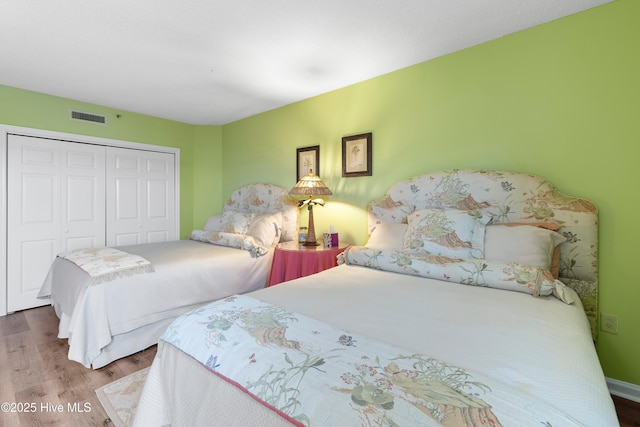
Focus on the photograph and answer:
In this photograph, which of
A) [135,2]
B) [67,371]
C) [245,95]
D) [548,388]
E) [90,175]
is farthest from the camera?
[90,175]

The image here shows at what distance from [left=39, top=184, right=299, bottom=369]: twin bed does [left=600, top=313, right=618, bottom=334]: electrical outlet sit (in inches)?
Answer: 101

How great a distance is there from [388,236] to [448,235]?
19.5 inches

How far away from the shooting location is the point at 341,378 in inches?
29.6

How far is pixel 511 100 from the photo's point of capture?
2.09 metres

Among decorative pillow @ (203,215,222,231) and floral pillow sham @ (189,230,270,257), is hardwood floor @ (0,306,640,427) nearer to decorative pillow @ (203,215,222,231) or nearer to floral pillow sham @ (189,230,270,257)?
floral pillow sham @ (189,230,270,257)

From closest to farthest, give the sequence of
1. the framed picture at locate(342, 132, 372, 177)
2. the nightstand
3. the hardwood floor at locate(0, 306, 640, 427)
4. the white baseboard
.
Answer: the hardwood floor at locate(0, 306, 640, 427)
the white baseboard
the nightstand
the framed picture at locate(342, 132, 372, 177)

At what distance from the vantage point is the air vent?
3336 millimetres

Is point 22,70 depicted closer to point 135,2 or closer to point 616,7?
point 135,2

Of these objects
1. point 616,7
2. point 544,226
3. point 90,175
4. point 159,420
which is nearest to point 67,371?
point 159,420

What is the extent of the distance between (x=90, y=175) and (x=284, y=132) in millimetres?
2318

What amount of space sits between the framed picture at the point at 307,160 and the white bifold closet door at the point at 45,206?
7.75 ft

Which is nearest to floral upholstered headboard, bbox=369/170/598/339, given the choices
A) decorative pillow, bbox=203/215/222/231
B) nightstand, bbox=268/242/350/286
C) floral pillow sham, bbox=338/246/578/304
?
floral pillow sham, bbox=338/246/578/304

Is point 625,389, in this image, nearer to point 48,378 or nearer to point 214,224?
point 48,378

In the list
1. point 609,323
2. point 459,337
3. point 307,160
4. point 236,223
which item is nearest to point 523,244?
point 609,323
